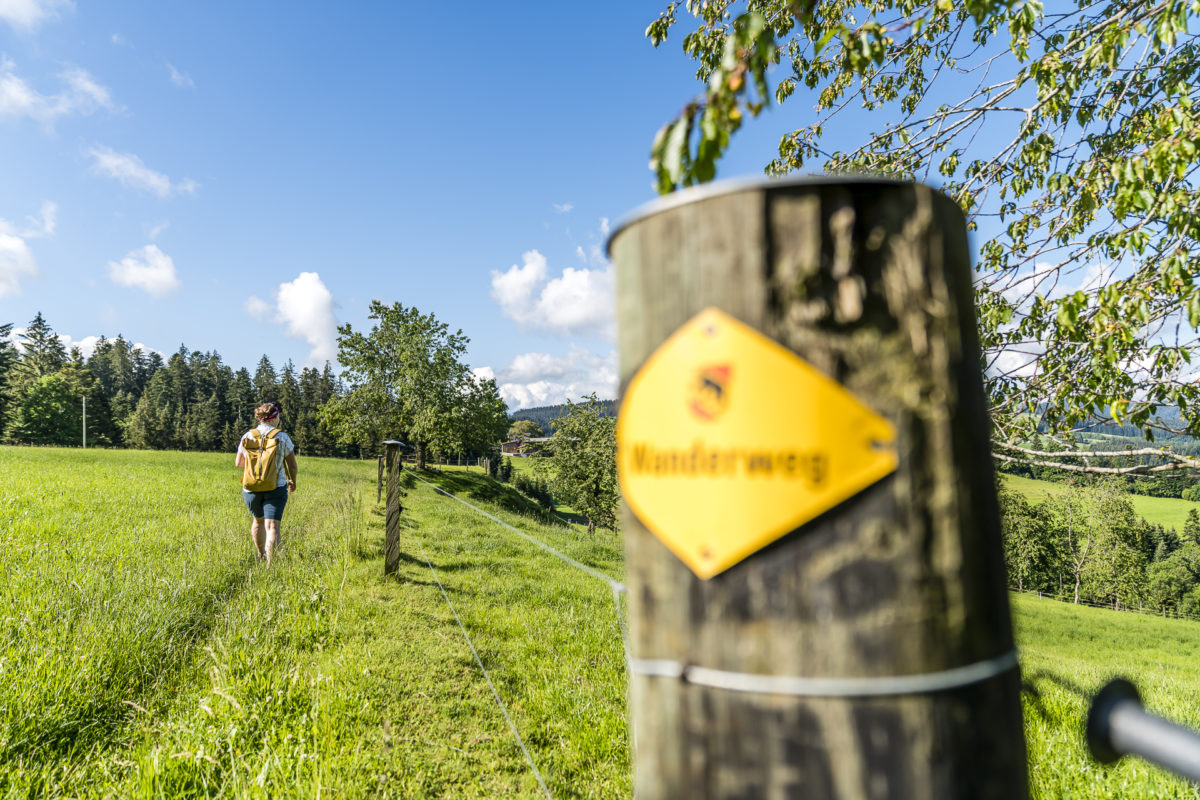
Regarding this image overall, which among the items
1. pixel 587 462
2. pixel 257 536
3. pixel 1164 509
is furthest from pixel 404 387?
pixel 1164 509

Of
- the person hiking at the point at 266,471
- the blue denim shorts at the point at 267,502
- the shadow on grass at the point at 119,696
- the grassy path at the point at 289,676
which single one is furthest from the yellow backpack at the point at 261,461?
the shadow on grass at the point at 119,696

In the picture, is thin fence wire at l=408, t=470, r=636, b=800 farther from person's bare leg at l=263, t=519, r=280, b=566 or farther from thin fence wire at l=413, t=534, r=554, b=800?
person's bare leg at l=263, t=519, r=280, b=566

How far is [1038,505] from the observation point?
167 feet

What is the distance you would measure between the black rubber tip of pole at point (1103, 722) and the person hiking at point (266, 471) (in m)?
7.05

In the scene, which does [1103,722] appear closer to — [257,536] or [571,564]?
[571,564]

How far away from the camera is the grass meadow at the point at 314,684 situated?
2.77 metres

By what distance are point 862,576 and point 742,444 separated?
227 millimetres

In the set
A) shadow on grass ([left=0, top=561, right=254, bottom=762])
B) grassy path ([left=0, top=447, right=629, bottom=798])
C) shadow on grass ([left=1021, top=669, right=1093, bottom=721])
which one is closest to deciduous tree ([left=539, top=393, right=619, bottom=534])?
grassy path ([left=0, top=447, right=629, bottom=798])

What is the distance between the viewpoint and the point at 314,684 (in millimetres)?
3463

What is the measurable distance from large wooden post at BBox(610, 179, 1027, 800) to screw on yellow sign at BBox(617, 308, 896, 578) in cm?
2

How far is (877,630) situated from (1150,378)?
163 inches

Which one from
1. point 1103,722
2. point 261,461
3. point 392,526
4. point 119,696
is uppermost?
point 261,461

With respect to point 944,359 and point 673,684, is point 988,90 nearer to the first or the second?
point 944,359

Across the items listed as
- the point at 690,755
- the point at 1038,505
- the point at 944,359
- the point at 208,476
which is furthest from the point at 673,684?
the point at 1038,505
